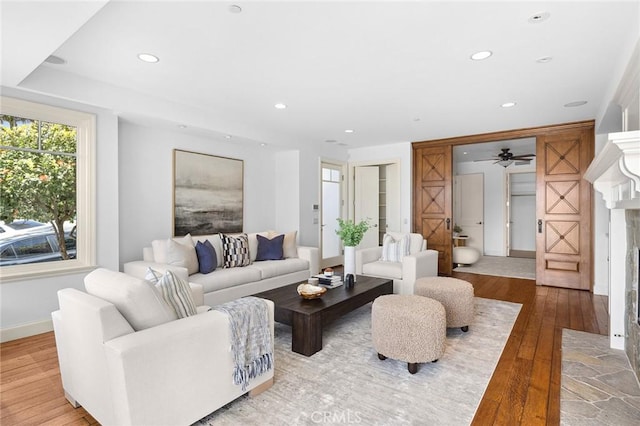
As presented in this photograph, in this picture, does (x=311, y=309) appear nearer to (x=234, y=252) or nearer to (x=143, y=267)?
(x=234, y=252)

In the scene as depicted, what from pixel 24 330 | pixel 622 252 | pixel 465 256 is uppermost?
pixel 622 252

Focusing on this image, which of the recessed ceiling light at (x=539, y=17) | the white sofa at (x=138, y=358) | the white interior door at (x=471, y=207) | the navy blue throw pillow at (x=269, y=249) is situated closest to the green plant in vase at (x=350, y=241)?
the navy blue throw pillow at (x=269, y=249)

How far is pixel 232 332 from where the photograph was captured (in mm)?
1959

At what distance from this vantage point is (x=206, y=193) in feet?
16.2

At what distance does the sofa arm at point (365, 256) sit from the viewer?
475cm

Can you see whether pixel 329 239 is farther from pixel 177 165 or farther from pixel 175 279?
pixel 175 279

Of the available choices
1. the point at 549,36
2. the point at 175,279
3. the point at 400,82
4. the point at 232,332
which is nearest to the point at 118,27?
the point at 175,279

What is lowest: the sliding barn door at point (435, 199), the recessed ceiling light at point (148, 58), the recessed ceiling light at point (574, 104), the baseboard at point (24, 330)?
the baseboard at point (24, 330)

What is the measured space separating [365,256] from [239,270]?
5.84 ft

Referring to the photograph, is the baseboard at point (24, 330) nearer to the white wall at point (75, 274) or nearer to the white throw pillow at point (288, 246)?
the white wall at point (75, 274)

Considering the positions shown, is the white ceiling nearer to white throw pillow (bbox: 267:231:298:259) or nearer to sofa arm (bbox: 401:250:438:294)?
white throw pillow (bbox: 267:231:298:259)

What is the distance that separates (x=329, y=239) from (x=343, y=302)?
3.74 metres

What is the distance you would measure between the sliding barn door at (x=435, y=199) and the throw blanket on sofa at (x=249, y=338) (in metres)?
4.67

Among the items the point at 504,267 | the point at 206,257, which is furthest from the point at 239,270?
the point at 504,267
